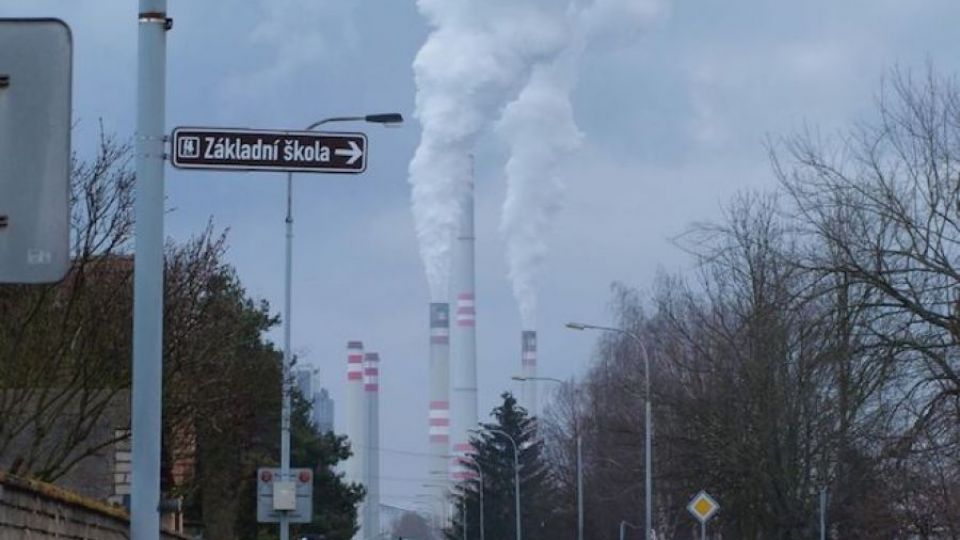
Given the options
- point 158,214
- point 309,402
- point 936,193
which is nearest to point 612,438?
point 309,402

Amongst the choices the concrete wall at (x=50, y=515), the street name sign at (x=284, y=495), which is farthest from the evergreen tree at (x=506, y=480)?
the concrete wall at (x=50, y=515)

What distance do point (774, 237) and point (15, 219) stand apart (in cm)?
3805

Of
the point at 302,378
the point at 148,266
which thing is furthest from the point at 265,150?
the point at 302,378

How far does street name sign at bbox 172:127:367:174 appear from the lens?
9.12 m

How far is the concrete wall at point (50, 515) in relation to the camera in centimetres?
1144

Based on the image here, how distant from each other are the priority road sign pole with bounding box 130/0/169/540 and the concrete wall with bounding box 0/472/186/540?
2.49 meters

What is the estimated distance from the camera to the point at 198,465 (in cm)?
4597

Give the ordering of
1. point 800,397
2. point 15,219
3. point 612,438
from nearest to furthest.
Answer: point 15,219 → point 800,397 → point 612,438

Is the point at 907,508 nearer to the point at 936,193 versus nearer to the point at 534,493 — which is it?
the point at 936,193

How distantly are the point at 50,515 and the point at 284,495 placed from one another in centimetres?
1780

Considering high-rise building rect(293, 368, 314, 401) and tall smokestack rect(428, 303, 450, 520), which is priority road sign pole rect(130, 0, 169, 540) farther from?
tall smokestack rect(428, 303, 450, 520)

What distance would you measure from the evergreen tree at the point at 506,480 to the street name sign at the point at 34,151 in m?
94.0

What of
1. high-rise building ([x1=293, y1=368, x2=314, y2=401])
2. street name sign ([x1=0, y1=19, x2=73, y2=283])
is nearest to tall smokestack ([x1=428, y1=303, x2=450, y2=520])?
high-rise building ([x1=293, y1=368, x2=314, y2=401])

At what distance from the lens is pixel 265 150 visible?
360 inches
